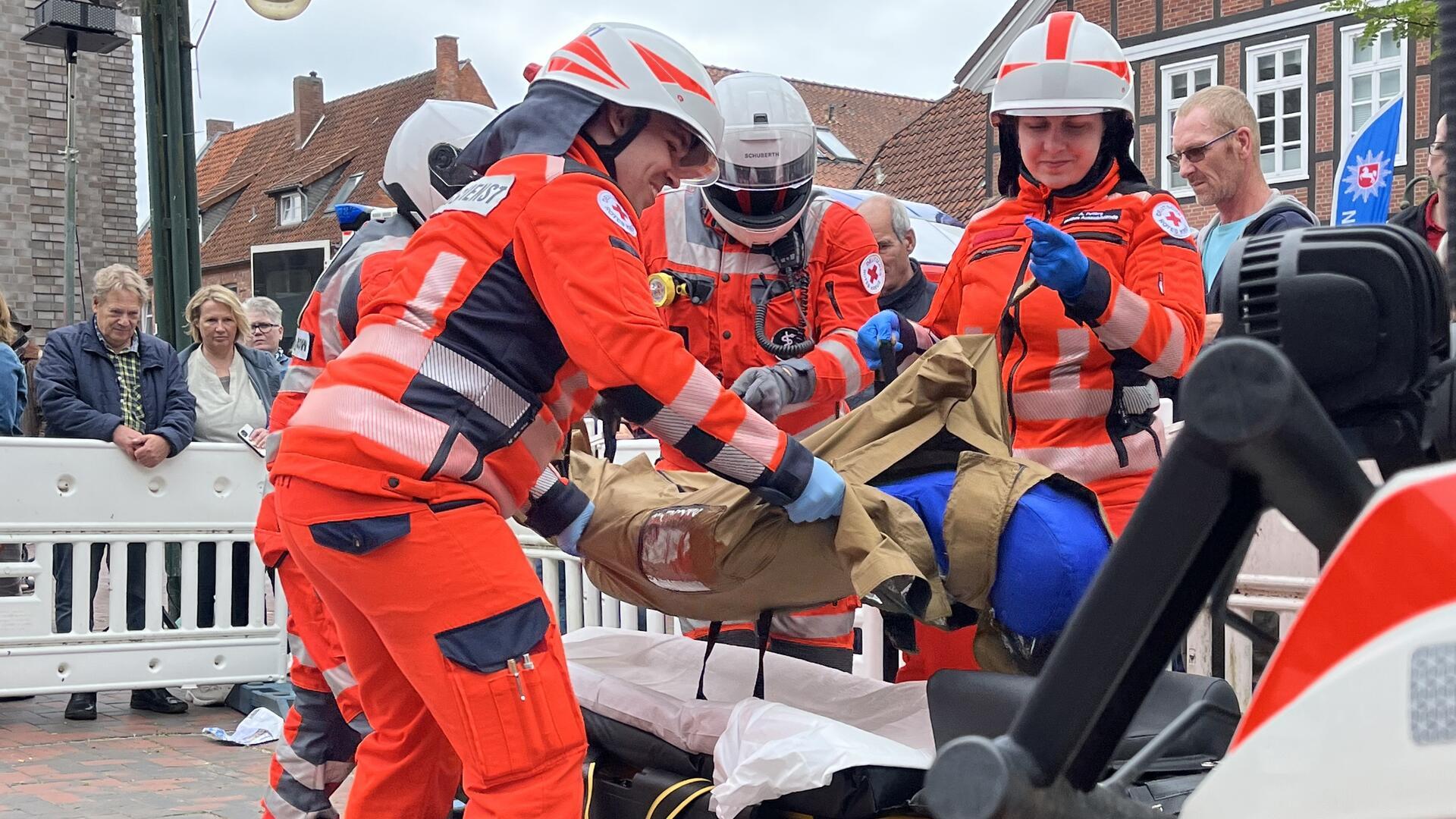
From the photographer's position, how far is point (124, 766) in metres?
6.18

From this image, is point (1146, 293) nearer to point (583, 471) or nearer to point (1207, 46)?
point (583, 471)

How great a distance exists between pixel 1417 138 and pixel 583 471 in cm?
2156

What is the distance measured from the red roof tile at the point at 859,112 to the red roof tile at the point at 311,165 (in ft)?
33.5

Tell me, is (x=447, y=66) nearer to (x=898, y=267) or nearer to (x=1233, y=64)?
(x=1233, y=64)

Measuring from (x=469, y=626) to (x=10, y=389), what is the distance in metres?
6.16

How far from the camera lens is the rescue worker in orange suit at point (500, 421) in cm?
287

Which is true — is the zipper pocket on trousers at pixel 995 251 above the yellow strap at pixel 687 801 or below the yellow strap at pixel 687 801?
above

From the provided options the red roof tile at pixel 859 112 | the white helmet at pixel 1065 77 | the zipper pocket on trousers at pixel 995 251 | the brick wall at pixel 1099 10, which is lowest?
the zipper pocket on trousers at pixel 995 251

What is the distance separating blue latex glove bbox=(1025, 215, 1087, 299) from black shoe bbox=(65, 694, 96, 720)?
5.84 meters

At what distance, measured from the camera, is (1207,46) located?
85.9 feet

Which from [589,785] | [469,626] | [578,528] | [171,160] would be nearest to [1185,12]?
[171,160]

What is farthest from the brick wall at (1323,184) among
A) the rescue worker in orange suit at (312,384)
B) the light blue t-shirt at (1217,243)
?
the rescue worker in orange suit at (312,384)

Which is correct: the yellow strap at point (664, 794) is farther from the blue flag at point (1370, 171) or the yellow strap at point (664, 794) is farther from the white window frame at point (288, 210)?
the white window frame at point (288, 210)

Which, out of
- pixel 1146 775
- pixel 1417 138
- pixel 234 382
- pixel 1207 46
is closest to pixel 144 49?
pixel 234 382
